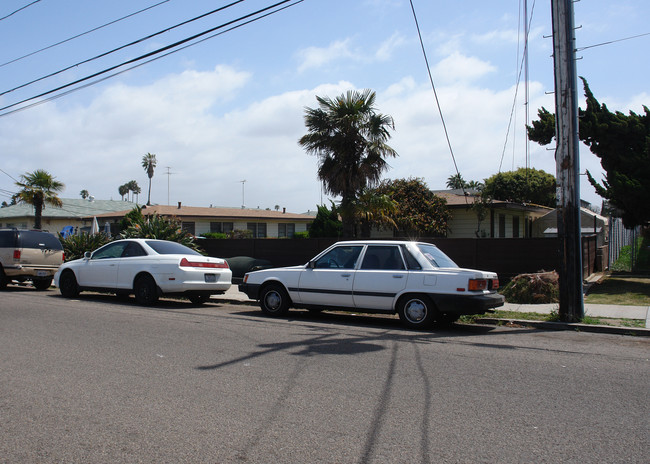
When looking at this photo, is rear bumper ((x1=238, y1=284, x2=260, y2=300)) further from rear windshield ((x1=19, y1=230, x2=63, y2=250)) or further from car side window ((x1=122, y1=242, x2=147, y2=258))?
Answer: rear windshield ((x1=19, y1=230, x2=63, y2=250))

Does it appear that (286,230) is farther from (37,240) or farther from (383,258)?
(383,258)

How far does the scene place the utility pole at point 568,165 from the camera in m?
10.5

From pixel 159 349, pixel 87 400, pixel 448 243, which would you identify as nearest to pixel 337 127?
pixel 448 243

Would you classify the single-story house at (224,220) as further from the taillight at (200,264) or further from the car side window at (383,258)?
the car side window at (383,258)

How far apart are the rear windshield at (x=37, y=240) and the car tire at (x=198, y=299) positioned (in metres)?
6.10

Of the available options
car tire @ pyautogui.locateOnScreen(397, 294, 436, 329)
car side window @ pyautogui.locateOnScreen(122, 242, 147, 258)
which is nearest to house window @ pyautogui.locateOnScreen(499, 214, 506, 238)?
car tire @ pyautogui.locateOnScreen(397, 294, 436, 329)

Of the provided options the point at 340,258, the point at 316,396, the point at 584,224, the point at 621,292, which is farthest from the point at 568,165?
the point at 584,224

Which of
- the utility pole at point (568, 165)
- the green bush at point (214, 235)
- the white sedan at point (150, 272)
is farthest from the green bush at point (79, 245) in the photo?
the utility pole at point (568, 165)

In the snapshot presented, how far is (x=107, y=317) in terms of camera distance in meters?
10.8

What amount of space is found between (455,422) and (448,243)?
40.9 ft

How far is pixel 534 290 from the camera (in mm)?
13750

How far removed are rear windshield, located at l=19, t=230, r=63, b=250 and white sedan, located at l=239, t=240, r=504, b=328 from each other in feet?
29.8

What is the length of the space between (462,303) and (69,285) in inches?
408

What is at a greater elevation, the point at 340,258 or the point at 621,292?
the point at 340,258
